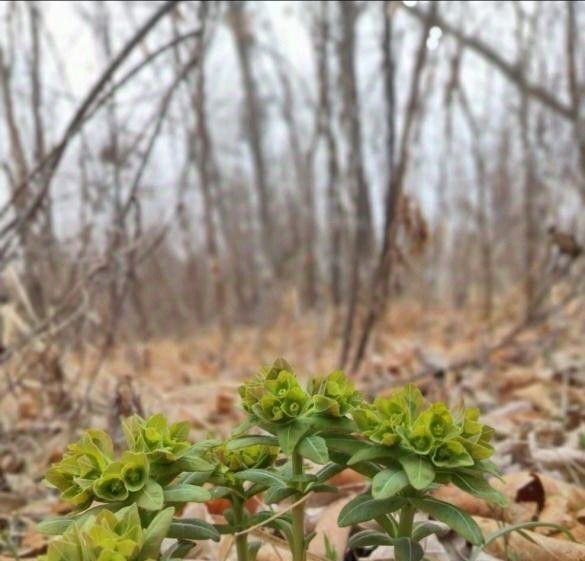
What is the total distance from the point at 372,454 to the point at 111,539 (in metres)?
0.25

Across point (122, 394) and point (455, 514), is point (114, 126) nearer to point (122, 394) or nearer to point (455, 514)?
point (122, 394)

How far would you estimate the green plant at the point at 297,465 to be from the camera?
0.74 metres

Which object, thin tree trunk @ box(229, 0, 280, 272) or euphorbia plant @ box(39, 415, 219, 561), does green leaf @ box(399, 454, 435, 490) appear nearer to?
euphorbia plant @ box(39, 415, 219, 561)

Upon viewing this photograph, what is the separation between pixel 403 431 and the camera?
2.49ft

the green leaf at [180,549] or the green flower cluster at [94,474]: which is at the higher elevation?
the green flower cluster at [94,474]

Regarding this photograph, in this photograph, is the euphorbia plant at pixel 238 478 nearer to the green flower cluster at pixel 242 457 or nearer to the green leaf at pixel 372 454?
the green flower cluster at pixel 242 457

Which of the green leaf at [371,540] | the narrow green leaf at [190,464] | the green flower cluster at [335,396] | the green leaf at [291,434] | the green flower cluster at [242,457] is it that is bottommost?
the green leaf at [371,540]

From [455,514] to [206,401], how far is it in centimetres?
185

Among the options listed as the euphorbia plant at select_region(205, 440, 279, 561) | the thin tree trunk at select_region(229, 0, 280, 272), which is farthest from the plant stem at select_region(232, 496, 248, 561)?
the thin tree trunk at select_region(229, 0, 280, 272)

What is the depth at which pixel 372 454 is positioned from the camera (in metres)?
0.75

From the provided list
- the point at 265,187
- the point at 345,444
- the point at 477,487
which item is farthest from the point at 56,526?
the point at 265,187

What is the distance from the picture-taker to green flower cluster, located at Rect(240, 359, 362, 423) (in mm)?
775

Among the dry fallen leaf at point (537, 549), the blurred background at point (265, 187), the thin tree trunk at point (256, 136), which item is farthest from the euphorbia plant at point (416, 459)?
the thin tree trunk at point (256, 136)

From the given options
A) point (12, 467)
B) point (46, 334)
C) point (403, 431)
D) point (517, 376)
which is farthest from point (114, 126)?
point (403, 431)
